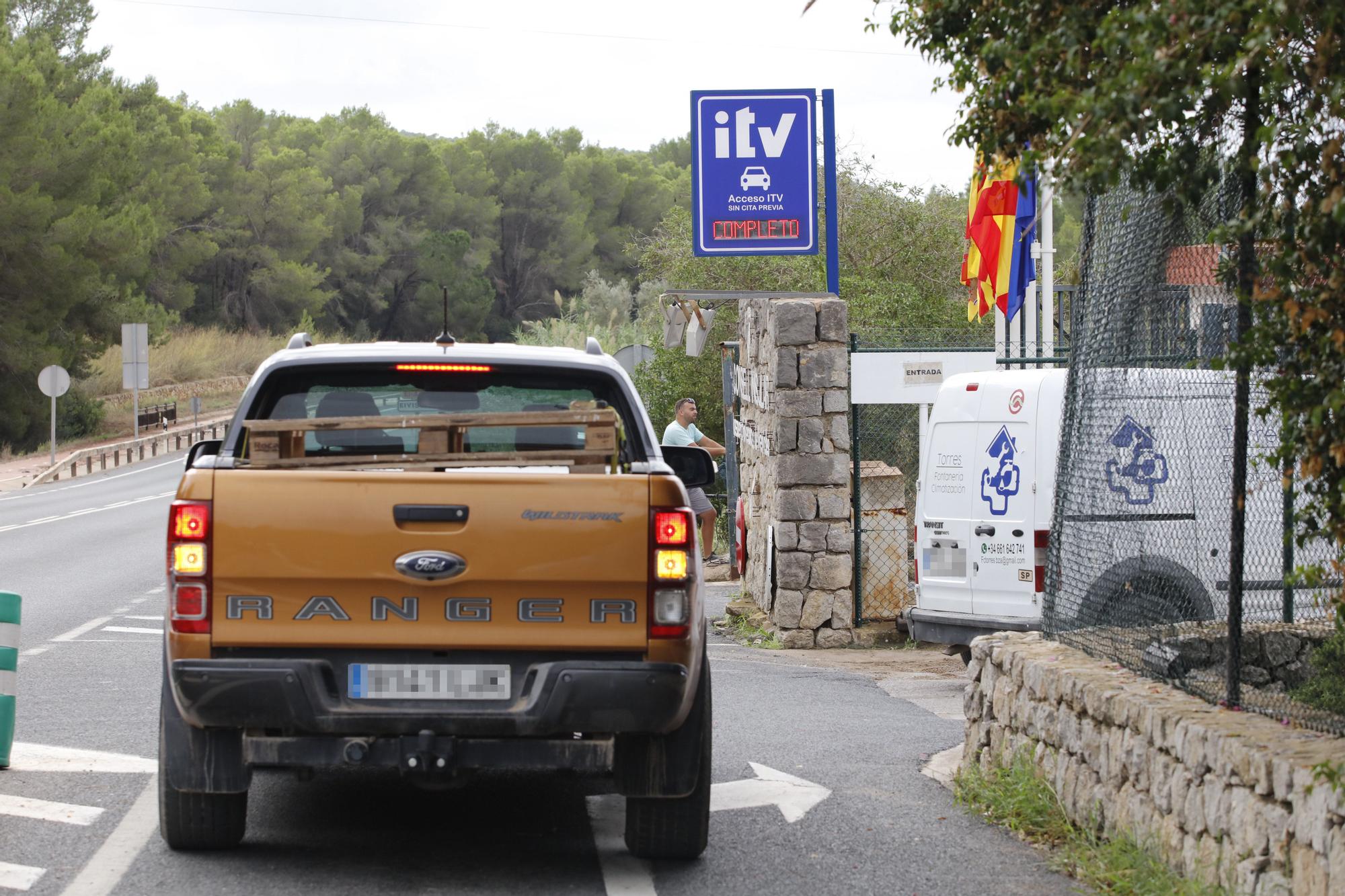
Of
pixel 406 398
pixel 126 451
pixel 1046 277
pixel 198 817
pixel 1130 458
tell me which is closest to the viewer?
pixel 198 817

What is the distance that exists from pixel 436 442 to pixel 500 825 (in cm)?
164

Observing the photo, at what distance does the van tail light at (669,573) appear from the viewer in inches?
206

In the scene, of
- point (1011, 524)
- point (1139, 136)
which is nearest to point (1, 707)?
point (1139, 136)

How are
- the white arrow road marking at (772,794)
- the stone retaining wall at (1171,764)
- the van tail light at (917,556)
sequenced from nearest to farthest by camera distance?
the stone retaining wall at (1171,764), the white arrow road marking at (772,794), the van tail light at (917,556)

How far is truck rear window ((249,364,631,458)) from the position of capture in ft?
19.9

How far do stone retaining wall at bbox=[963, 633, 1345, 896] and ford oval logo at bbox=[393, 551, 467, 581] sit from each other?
2526 mm

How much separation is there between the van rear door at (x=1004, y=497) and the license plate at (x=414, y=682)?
620 cm

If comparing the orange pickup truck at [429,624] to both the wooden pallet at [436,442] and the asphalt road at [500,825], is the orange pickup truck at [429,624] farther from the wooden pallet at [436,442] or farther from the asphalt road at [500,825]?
the asphalt road at [500,825]

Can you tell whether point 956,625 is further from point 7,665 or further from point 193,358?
point 193,358

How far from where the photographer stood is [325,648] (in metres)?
5.21

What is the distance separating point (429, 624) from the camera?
5.18 m

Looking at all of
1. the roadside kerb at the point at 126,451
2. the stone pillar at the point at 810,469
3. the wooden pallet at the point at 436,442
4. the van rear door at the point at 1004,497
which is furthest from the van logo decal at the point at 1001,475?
the roadside kerb at the point at 126,451

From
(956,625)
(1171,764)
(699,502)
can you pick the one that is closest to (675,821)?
(1171,764)

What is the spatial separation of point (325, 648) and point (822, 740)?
157 inches
